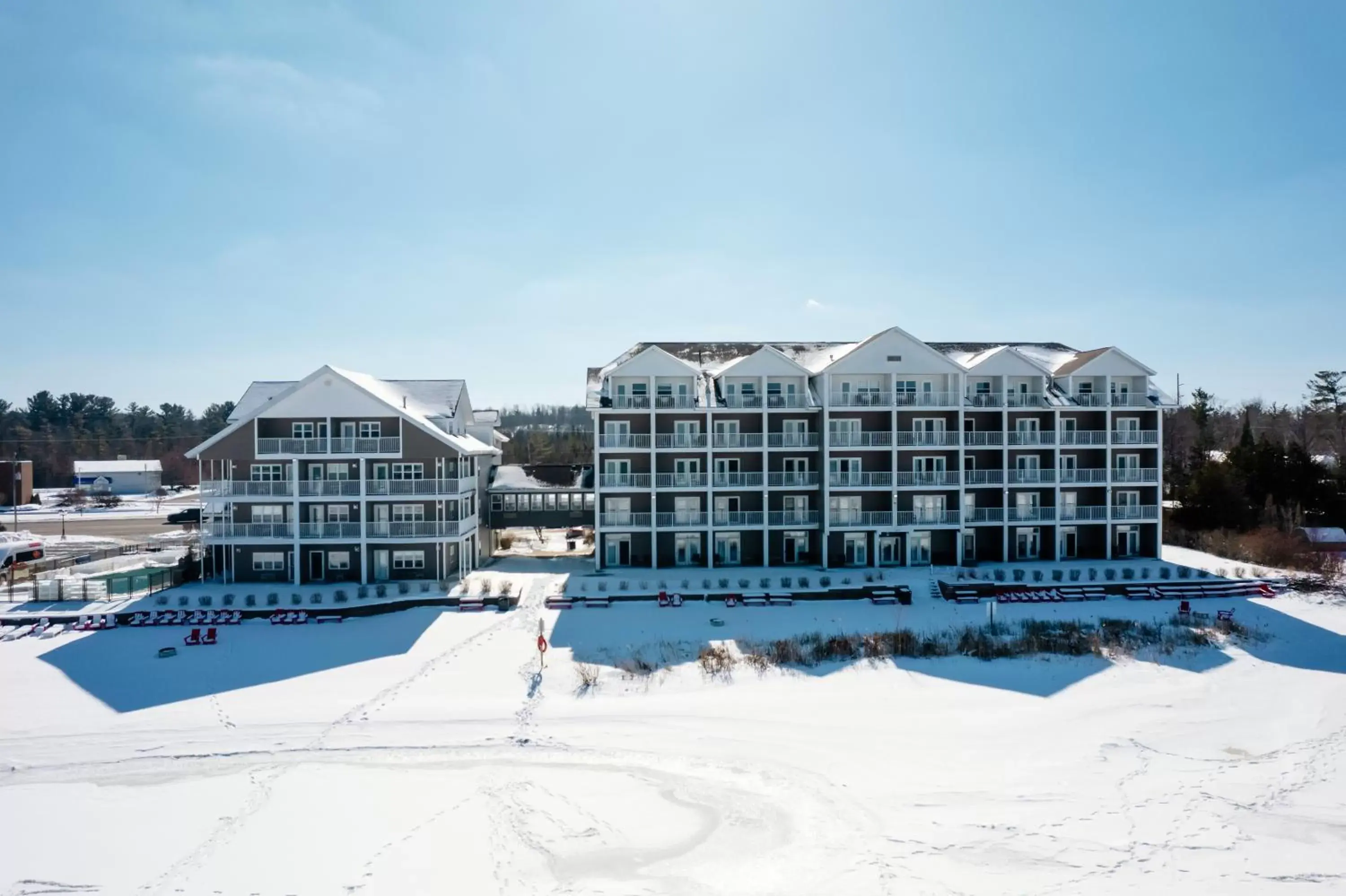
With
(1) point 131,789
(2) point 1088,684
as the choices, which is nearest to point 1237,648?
(2) point 1088,684

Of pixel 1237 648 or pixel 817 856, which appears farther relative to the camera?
pixel 1237 648

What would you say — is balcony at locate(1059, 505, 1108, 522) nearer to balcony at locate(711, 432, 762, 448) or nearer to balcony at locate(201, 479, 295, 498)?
balcony at locate(711, 432, 762, 448)

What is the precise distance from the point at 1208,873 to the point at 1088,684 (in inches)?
383

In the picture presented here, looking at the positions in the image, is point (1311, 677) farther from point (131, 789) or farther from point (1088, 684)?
point (131, 789)

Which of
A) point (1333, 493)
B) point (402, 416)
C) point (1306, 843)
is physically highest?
point (402, 416)

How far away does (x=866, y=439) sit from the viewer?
37.4m

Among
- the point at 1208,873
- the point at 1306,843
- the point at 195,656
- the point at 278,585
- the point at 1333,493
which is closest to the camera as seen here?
the point at 1208,873

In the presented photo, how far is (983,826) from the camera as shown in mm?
13570

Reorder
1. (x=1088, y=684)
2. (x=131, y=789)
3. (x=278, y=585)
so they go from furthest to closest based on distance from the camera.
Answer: (x=278, y=585) < (x=1088, y=684) < (x=131, y=789)

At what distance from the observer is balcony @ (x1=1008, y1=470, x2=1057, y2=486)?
126 feet

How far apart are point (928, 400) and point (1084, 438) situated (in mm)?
8834

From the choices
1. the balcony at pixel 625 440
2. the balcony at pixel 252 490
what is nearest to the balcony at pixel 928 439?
the balcony at pixel 625 440

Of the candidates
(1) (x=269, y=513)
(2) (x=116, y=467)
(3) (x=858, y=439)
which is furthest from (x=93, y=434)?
(3) (x=858, y=439)

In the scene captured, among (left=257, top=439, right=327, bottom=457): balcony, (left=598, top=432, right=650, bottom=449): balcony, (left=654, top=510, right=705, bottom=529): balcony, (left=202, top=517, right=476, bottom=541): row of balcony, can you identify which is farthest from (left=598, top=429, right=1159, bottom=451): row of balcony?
(left=257, top=439, right=327, bottom=457): balcony
